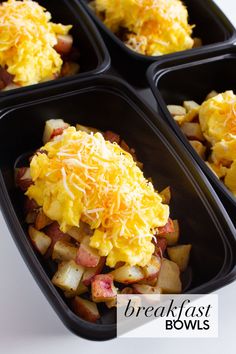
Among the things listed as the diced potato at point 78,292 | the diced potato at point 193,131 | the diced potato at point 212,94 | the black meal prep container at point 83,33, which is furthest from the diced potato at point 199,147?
the diced potato at point 78,292

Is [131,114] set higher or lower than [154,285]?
higher

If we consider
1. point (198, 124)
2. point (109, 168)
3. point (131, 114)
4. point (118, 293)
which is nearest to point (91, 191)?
point (109, 168)

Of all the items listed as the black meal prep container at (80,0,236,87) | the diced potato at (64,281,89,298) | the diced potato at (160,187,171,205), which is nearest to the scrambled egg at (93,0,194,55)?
the black meal prep container at (80,0,236,87)

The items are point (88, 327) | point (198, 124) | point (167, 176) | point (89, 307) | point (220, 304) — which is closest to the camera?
point (88, 327)

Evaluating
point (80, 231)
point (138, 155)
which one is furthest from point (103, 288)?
point (138, 155)

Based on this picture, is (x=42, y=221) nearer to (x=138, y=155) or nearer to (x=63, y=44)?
(x=138, y=155)

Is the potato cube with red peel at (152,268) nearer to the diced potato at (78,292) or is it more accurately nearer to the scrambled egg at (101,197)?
the scrambled egg at (101,197)

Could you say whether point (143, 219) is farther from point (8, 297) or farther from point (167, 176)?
point (8, 297)

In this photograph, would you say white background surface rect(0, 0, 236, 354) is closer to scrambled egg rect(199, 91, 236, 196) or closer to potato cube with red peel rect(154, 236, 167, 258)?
potato cube with red peel rect(154, 236, 167, 258)
